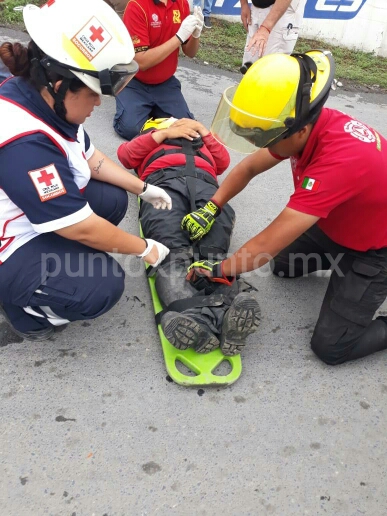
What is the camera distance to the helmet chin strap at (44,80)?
147 centimetres

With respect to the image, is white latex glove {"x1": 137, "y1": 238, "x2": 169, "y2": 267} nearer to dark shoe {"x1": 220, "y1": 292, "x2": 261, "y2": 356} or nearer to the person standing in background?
dark shoe {"x1": 220, "y1": 292, "x2": 261, "y2": 356}

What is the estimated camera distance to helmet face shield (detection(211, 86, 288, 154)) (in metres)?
1.58

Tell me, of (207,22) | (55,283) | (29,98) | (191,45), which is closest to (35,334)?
(55,283)

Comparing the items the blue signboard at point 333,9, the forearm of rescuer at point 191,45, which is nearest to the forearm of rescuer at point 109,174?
the forearm of rescuer at point 191,45

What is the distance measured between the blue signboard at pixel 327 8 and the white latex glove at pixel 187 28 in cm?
402

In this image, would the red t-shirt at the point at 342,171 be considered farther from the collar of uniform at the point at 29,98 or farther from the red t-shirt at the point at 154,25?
the red t-shirt at the point at 154,25

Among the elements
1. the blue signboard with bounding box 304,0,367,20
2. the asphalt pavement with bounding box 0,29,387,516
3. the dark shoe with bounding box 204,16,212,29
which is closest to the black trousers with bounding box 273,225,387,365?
the asphalt pavement with bounding box 0,29,387,516

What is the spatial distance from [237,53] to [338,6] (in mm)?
1948

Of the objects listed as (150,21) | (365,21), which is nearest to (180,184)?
(150,21)

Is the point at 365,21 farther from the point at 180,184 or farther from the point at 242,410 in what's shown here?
the point at 242,410

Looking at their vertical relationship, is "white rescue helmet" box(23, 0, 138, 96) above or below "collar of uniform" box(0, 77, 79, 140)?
above

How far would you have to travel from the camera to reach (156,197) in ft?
7.81

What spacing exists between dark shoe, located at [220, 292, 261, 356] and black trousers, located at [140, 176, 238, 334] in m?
0.07

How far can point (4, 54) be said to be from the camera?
149cm
